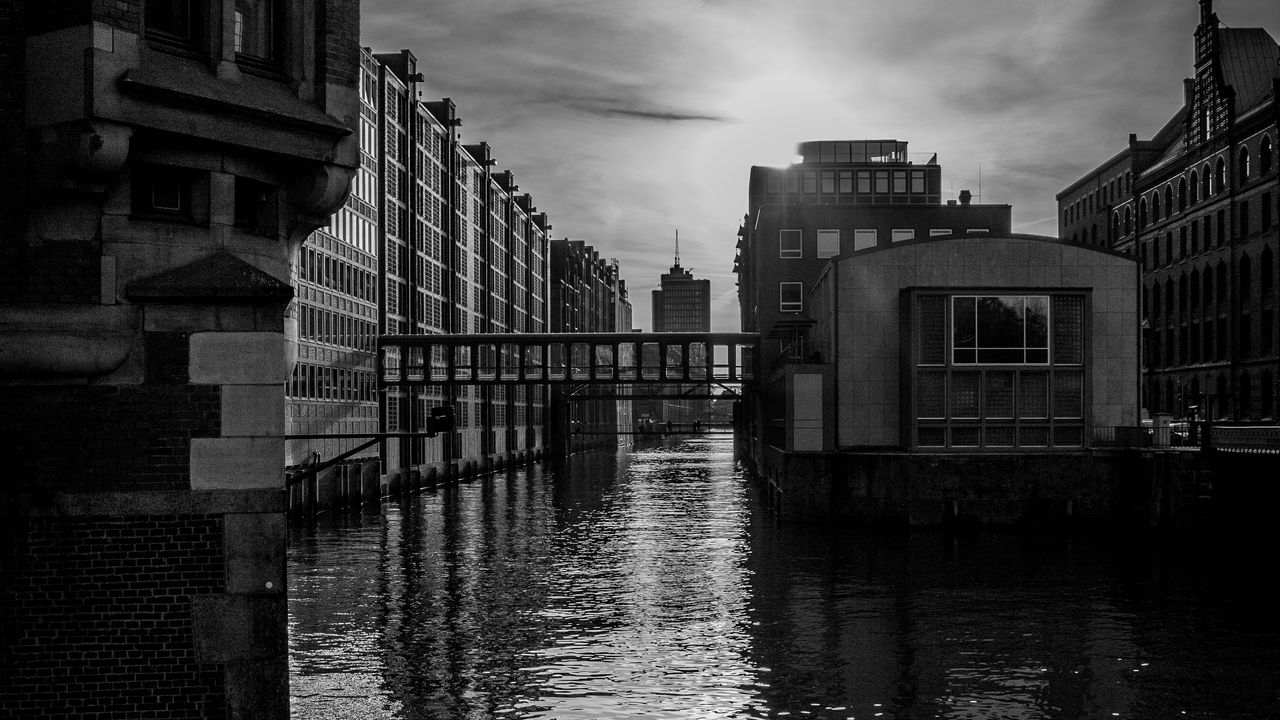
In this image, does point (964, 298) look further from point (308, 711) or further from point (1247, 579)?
point (308, 711)

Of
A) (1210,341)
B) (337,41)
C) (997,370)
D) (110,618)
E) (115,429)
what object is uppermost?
(337,41)

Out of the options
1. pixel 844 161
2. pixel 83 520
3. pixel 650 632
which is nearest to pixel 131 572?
pixel 83 520

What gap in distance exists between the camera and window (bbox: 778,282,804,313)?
99.0 meters

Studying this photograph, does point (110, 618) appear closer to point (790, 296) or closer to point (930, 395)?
point (930, 395)

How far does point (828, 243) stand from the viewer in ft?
325

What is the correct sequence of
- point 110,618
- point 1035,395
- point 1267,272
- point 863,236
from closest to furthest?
point 110,618 → point 1035,395 → point 1267,272 → point 863,236

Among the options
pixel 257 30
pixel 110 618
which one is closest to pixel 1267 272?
pixel 257 30

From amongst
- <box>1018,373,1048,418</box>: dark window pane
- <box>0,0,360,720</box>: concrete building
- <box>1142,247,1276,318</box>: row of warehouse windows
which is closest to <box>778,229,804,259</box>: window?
Result: <box>1142,247,1276,318</box>: row of warehouse windows

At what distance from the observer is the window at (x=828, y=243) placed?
324ft

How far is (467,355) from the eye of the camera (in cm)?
10950

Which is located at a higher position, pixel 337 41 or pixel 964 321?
pixel 337 41

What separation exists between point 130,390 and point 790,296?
8816cm

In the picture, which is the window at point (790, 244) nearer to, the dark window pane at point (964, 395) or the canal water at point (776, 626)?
the dark window pane at point (964, 395)

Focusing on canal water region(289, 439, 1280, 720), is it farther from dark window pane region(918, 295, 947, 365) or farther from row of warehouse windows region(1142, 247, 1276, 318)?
row of warehouse windows region(1142, 247, 1276, 318)
